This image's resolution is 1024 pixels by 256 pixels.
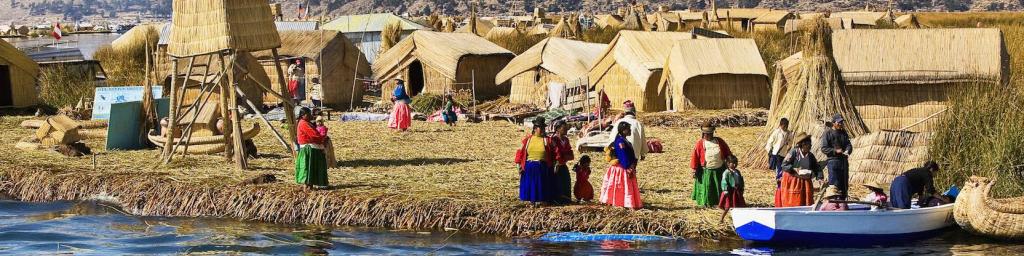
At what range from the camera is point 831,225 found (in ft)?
45.4

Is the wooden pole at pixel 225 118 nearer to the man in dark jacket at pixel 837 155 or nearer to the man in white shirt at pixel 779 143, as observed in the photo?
the man in white shirt at pixel 779 143

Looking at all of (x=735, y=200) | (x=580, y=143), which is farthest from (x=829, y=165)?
(x=580, y=143)

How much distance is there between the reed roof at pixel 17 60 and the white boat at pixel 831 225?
17.5m

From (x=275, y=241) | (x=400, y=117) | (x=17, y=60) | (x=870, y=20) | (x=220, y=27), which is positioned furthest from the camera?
(x=870, y=20)

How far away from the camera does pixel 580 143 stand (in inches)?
812

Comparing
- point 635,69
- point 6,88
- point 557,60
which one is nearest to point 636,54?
point 635,69

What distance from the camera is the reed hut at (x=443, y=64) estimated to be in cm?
3091

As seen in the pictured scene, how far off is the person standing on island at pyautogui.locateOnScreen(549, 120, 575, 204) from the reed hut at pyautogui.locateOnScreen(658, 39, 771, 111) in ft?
37.1

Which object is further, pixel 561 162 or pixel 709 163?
pixel 561 162

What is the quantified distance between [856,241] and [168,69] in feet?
63.6

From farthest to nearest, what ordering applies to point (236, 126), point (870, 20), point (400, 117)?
point (870, 20) → point (400, 117) → point (236, 126)

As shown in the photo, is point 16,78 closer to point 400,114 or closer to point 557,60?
point 400,114

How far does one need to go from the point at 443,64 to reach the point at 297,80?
2.77 m

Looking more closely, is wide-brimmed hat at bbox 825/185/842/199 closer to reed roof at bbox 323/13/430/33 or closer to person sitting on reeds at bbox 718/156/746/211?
person sitting on reeds at bbox 718/156/746/211
